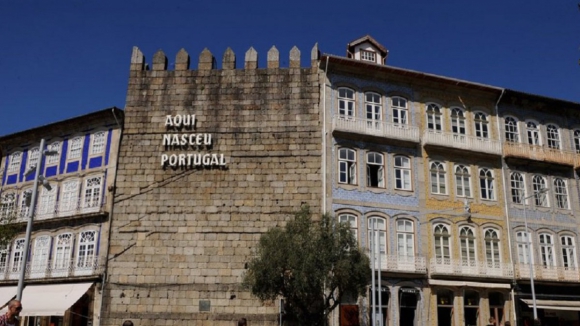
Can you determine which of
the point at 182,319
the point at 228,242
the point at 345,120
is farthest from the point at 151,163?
the point at 345,120

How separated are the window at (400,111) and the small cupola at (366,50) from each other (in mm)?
2413

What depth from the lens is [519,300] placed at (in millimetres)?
25109

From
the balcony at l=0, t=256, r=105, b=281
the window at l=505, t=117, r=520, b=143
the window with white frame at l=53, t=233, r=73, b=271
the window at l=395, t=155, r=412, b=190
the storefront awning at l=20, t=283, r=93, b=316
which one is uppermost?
the window at l=505, t=117, r=520, b=143

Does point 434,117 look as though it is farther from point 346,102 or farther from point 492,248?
point 492,248

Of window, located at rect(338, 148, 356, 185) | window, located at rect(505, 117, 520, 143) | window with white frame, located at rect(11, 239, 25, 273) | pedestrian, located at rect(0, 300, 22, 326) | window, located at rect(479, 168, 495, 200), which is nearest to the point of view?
pedestrian, located at rect(0, 300, 22, 326)

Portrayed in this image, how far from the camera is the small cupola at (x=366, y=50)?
90.8 feet

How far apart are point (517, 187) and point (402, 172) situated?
20.2ft

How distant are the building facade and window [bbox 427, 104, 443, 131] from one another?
562 inches

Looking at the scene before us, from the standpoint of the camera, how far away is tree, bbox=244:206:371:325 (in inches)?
755

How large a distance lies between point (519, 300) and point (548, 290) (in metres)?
1.63

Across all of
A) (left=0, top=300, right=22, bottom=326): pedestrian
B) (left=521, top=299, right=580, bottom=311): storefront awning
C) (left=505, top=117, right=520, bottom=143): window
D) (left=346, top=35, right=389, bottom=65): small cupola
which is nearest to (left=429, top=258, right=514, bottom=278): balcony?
(left=521, top=299, right=580, bottom=311): storefront awning

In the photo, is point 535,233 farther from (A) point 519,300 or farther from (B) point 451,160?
(B) point 451,160

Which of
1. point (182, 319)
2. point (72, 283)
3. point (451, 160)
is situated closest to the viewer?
point (182, 319)

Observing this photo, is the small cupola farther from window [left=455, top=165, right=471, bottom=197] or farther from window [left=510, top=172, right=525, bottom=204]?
window [left=510, top=172, right=525, bottom=204]
